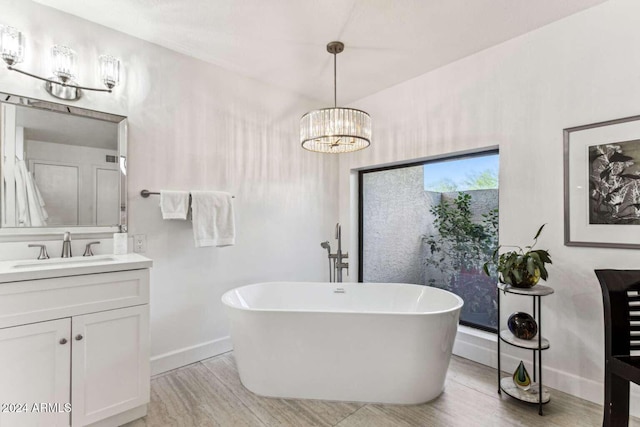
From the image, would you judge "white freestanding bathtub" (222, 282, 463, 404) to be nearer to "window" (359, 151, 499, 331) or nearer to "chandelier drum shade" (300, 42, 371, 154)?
"window" (359, 151, 499, 331)

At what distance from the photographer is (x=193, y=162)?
2.56 metres

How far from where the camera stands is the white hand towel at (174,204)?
229cm

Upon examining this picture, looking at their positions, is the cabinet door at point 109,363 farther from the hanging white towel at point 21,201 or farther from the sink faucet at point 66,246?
the hanging white towel at point 21,201

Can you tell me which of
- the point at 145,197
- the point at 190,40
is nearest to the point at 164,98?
the point at 190,40

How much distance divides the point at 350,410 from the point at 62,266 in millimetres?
1822

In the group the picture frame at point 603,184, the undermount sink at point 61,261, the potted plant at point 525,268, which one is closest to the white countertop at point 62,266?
the undermount sink at point 61,261

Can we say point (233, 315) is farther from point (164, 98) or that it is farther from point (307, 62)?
point (307, 62)

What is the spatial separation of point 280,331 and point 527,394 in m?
1.61

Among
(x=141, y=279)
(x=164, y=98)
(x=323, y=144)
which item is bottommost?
(x=141, y=279)

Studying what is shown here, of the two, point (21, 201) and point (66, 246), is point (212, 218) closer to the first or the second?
point (66, 246)

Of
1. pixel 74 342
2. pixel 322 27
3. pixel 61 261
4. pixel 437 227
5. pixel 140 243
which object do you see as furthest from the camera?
pixel 437 227

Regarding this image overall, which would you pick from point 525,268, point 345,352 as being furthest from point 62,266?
point 525,268

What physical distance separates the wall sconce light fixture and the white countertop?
1.06 meters

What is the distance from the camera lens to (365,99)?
342 centimetres
